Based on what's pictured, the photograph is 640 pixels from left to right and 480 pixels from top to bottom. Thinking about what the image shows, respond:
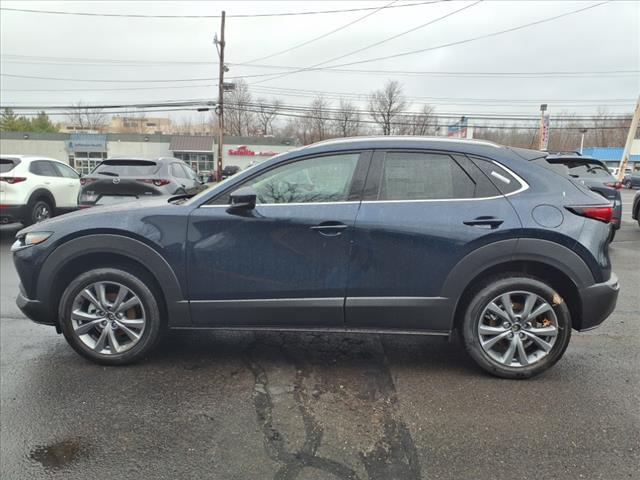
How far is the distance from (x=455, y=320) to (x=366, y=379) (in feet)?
2.62

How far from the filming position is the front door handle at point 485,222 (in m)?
3.16

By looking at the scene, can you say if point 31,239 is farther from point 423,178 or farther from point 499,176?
point 499,176

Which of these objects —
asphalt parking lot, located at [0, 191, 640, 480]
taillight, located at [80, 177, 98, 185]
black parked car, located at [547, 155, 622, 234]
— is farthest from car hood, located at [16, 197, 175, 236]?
black parked car, located at [547, 155, 622, 234]

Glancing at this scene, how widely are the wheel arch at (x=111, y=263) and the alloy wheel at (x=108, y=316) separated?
0.60ft

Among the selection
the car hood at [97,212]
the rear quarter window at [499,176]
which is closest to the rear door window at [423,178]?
the rear quarter window at [499,176]

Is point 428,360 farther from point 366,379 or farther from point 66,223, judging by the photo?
point 66,223

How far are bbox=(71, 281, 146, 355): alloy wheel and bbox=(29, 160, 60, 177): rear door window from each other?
297 inches

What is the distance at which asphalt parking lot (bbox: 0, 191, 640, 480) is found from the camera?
2.41m

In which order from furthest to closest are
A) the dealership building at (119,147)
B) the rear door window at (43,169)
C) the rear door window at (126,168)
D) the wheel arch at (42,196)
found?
the dealership building at (119,147) → the rear door window at (43,169) → the wheel arch at (42,196) → the rear door window at (126,168)

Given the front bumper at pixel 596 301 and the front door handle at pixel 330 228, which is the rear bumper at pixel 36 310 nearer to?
the front door handle at pixel 330 228

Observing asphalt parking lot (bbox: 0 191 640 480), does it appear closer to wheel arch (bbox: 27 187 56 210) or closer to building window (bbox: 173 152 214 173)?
wheel arch (bbox: 27 187 56 210)

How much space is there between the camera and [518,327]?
3.27 meters

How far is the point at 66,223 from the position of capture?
11.3 ft

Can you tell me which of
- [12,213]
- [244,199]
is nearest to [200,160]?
[12,213]
